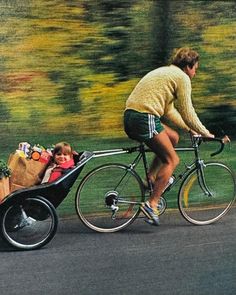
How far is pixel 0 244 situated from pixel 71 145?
841mm

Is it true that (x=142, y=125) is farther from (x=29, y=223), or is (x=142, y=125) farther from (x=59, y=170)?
(x=29, y=223)

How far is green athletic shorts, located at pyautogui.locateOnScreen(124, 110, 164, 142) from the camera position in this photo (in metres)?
4.25

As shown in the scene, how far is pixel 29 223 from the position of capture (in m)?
4.09

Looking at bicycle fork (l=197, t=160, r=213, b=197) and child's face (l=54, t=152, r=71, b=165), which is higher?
child's face (l=54, t=152, r=71, b=165)

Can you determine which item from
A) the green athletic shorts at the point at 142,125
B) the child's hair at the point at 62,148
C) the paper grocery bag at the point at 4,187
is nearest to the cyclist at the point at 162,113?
the green athletic shorts at the point at 142,125

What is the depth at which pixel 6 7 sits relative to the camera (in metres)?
4.12

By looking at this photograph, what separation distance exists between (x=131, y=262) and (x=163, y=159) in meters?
0.79

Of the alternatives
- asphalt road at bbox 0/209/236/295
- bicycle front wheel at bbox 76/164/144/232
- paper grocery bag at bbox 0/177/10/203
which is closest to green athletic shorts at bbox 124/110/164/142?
bicycle front wheel at bbox 76/164/144/232

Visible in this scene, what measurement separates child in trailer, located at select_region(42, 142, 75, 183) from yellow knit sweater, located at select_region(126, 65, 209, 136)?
0.55 meters

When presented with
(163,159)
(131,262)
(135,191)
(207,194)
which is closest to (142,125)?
(163,159)

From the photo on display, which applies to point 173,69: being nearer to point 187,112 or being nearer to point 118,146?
point 187,112

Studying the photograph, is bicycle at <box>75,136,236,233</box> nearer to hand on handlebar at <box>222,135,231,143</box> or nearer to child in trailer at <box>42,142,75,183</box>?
hand on handlebar at <box>222,135,231,143</box>

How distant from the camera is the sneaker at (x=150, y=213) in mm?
4398

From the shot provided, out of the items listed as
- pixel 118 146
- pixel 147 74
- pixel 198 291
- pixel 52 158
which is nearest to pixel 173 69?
pixel 147 74
